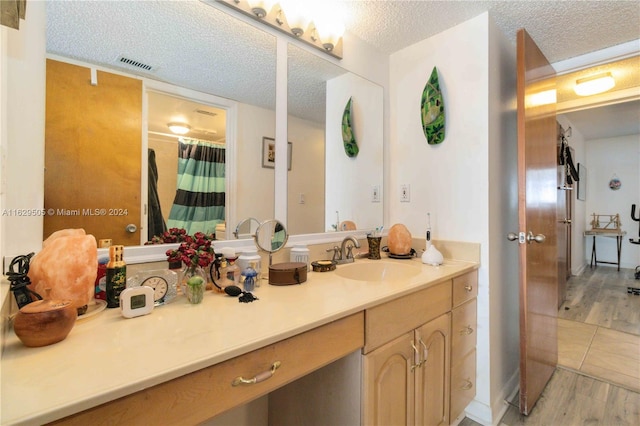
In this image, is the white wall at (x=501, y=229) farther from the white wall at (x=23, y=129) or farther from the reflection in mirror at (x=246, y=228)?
the white wall at (x=23, y=129)

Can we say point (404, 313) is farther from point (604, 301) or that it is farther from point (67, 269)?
point (604, 301)

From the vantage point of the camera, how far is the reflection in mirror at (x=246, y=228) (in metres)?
1.25

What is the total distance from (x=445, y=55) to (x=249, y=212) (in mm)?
1486

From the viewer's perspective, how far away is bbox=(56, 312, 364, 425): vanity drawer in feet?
1.66

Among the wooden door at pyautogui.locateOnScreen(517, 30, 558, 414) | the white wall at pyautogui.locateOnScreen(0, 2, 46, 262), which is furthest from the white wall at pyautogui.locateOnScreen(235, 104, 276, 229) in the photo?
the wooden door at pyautogui.locateOnScreen(517, 30, 558, 414)

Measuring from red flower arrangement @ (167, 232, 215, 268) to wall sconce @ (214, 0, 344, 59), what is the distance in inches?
38.0

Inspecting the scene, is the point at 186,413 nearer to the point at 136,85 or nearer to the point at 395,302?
the point at 395,302

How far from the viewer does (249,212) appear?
1.29 meters

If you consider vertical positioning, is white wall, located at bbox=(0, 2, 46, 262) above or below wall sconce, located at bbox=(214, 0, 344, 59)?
below

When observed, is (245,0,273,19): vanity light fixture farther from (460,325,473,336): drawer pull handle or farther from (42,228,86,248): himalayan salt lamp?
(460,325,473,336): drawer pull handle

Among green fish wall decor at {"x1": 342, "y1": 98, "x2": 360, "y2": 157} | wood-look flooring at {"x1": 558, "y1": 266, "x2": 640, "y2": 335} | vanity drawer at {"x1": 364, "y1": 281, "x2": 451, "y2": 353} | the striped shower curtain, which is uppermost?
green fish wall decor at {"x1": 342, "y1": 98, "x2": 360, "y2": 157}

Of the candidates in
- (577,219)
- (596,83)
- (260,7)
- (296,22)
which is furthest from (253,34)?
(577,219)

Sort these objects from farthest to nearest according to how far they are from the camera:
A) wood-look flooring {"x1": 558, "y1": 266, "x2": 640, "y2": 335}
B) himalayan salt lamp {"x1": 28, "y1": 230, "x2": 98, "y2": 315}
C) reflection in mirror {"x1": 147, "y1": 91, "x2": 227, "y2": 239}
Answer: wood-look flooring {"x1": 558, "y1": 266, "x2": 640, "y2": 335} → reflection in mirror {"x1": 147, "y1": 91, "x2": 227, "y2": 239} → himalayan salt lamp {"x1": 28, "y1": 230, "x2": 98, "y2": 315}

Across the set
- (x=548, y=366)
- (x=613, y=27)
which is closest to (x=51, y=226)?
(x=548, y=366)
